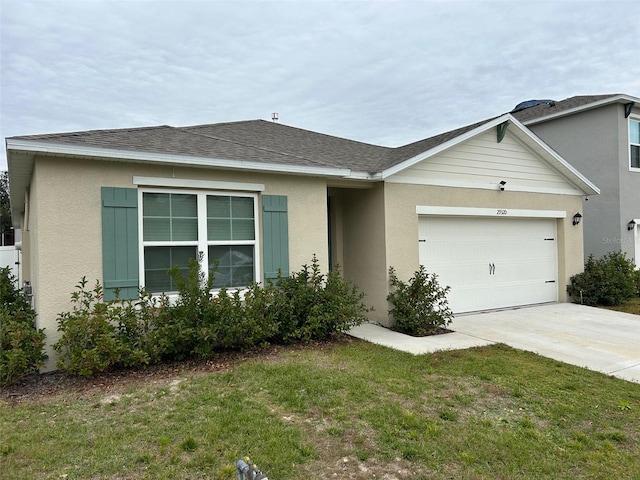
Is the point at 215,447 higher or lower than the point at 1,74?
lower

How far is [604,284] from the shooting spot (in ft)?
32.3

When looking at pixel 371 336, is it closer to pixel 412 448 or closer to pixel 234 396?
pixel 234 396

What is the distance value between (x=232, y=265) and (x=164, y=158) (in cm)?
195

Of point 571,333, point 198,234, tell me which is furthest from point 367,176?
point 571,333

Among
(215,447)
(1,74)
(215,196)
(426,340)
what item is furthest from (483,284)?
(1,74)

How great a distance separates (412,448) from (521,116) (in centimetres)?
1450

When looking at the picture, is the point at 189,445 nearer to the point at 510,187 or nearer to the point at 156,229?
the point at 156,229

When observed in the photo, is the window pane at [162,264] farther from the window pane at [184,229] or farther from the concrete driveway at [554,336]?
the concrete driveway at [554,336]

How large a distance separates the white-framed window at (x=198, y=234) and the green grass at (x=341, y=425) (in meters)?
1.77

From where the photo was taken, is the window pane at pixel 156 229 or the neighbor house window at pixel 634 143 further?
the neighbor house window at pixel 634 143

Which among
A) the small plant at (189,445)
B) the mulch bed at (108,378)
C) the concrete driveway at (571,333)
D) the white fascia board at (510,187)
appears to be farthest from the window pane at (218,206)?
the concrete driveway at (571,333)

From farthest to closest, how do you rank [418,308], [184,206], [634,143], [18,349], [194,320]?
[634,143]
[418,308]
[184,206]
[194,320]
[18,349]

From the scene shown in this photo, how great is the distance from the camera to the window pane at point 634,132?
12.1m

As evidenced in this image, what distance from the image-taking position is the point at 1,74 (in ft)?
40.2
